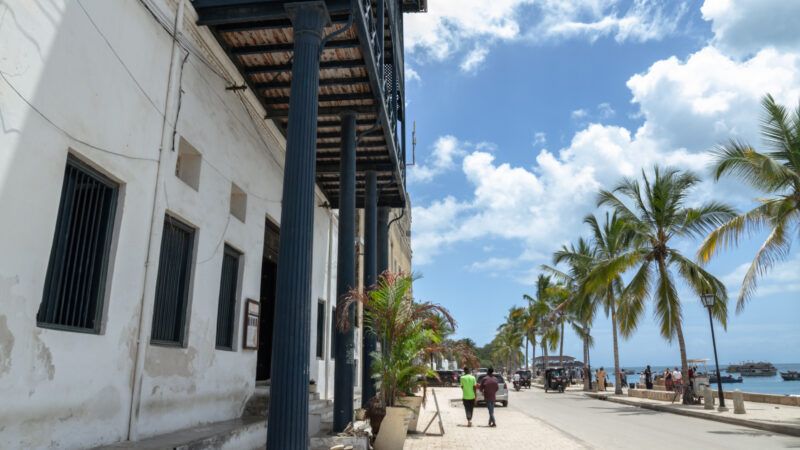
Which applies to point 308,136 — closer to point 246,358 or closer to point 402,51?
point 246,358

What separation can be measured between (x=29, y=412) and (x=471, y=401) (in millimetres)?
12224

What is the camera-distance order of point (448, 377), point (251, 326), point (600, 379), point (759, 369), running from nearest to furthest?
point (251, 326) < point (600, 379) < point (448, 377) < point (759, 369)

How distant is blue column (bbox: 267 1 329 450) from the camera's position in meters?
6.07

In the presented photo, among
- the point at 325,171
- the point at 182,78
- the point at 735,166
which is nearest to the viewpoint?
the point at 182,78

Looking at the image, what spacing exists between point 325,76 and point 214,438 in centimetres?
681

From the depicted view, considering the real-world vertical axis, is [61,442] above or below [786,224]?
below

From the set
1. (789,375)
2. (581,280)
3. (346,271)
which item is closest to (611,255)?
(581,280)

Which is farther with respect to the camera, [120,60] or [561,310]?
[561,310]

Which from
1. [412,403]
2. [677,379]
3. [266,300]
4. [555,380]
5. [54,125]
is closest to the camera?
[54,125]

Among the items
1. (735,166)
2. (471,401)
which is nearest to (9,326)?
(471,401)

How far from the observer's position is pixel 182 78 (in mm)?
7812

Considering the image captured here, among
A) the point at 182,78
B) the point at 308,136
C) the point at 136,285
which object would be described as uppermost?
the point at 182,78

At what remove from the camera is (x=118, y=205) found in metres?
6.23

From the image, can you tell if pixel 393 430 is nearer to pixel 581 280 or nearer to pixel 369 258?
pixel 369 258
